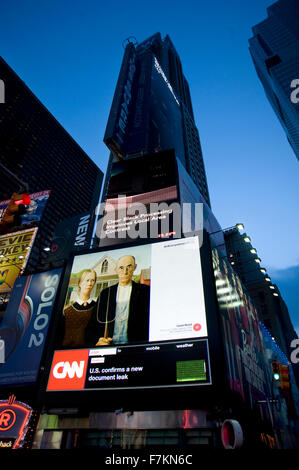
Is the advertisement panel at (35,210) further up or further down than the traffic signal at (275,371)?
further up

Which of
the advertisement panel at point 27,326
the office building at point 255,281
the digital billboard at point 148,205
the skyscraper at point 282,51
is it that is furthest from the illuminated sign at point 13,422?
the skyscraper at point 282,51

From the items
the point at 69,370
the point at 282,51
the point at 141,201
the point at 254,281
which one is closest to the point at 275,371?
the point at 69,370

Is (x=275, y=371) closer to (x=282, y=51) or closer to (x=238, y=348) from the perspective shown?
(x=238, y=348)

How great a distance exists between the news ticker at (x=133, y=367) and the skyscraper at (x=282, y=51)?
14731 cm

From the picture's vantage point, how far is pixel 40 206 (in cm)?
3070

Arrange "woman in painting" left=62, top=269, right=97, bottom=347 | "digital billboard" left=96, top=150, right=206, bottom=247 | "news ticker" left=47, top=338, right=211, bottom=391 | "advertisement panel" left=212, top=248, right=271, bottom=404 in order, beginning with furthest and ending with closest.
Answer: "digital billboard" left=96, top=150, right=206, bottom=247 < "woman in painting" left=62, top=269, right=97, bottom=347 < "advertisement panel" left=212, top=248, right=271, bottom=404 < "news ticker" left=47, top=338, right=211, bottom=391

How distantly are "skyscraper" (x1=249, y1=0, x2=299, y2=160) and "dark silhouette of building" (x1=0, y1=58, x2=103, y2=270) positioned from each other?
10128 centimetres

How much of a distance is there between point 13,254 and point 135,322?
19.2 metres

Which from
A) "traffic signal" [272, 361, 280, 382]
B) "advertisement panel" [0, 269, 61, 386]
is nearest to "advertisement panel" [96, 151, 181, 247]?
"advertisement panel" [0, 269, 61, 386]

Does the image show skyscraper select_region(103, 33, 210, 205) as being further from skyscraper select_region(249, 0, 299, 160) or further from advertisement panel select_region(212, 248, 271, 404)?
skyscraper select_region(249, 0, 299, 160)

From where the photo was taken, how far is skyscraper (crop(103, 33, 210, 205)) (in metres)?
32.0

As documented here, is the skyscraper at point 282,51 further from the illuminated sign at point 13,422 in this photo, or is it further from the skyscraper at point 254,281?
the illuminated sign at point 13,422

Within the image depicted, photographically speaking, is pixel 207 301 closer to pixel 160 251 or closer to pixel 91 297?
pixel 160 251

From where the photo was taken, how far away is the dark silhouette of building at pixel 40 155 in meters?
141
